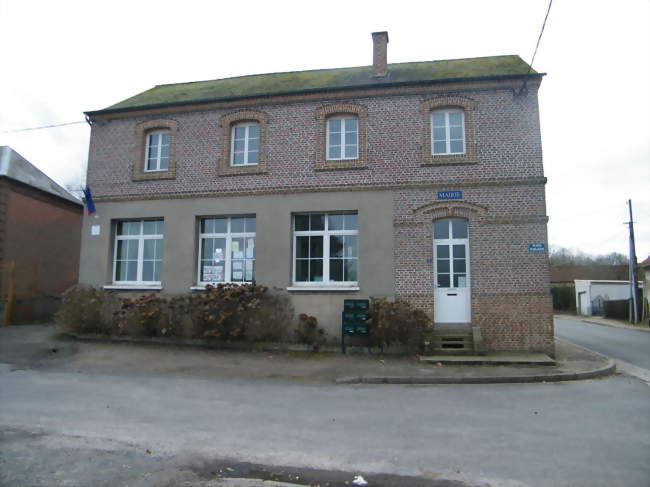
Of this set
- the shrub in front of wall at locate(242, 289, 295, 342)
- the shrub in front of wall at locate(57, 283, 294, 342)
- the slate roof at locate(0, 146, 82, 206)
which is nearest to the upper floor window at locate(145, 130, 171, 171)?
the shrub in front of wall at locate(57, 283, 294, 342)

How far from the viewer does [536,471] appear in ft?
16.4

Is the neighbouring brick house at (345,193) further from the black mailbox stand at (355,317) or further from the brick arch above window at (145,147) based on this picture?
the black mailbox stand at (355,317)

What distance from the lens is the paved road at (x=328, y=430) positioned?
5.05 meters

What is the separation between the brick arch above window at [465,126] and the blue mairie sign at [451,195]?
31.0 inches

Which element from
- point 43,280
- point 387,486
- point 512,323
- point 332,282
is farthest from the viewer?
point 43,280

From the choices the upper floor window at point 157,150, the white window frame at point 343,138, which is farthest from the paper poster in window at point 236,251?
the white window frame at point 343,138

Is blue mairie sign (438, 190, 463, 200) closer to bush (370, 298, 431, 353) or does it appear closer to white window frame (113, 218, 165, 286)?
bush (370, 298, 431, 353)

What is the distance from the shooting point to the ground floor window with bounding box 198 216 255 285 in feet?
47.2

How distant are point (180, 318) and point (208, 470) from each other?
30.3 feet

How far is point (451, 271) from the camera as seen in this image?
1314 cm

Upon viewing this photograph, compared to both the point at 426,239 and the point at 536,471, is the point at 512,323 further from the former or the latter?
the point at 536,471

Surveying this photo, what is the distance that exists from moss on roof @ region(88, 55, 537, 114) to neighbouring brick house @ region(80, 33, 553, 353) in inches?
3.9

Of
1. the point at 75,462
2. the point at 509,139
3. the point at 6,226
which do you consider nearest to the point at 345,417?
the point at 75,462

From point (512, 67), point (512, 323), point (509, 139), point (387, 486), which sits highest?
point (512, 67)
